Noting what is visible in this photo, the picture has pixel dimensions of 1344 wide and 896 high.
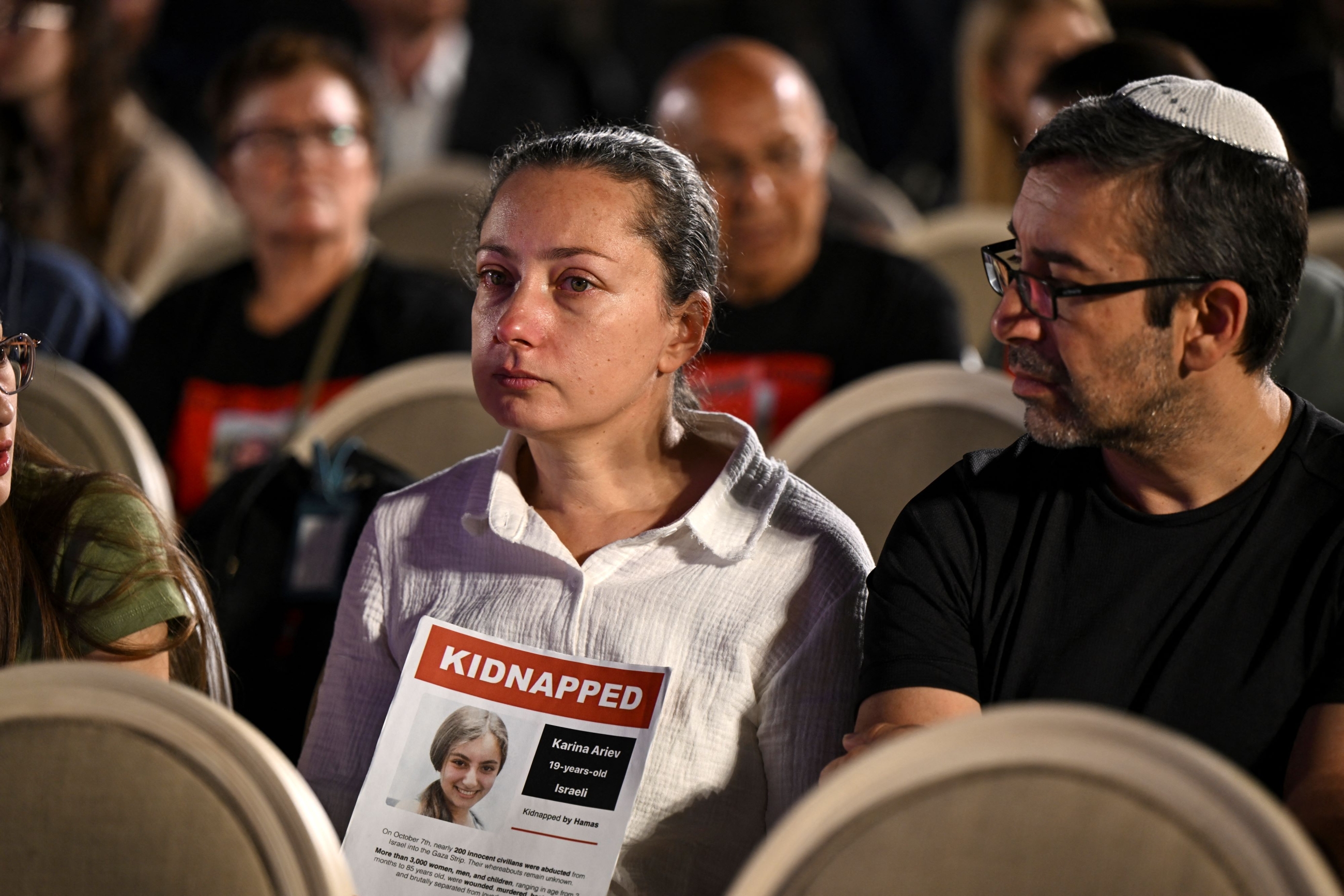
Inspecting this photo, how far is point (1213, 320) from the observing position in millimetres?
1249

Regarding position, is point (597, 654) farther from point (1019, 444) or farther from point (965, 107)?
point (965, 107)

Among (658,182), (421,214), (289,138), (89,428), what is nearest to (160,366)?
(289,138)

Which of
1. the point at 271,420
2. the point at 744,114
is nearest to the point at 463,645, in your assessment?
the point at 271,420

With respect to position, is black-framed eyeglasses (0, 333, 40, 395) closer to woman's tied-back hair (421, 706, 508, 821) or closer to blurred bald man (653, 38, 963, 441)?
woman's tied-back hair (421, 706, 508, 821)

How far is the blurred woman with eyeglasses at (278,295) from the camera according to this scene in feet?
8.09

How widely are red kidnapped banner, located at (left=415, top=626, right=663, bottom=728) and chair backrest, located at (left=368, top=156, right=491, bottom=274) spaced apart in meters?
2.15

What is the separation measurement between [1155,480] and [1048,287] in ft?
0.66

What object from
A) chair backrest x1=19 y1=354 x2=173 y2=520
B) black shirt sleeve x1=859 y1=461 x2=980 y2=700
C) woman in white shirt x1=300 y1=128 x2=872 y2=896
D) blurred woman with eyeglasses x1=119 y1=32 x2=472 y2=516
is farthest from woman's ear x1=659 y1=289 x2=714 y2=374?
blurred woman with eyeglasses x1=119 y1=32 x2=472 y2=516

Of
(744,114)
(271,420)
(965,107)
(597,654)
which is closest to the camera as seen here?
(597,654)

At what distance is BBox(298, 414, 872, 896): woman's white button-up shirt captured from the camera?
1.32 meters

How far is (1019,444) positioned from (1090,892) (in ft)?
1.97

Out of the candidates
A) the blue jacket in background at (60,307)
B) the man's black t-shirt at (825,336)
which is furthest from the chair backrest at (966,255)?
the blue jacket in background at (60,307)

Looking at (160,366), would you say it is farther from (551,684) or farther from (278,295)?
(551,684)

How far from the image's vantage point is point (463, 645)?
1.34 meters
